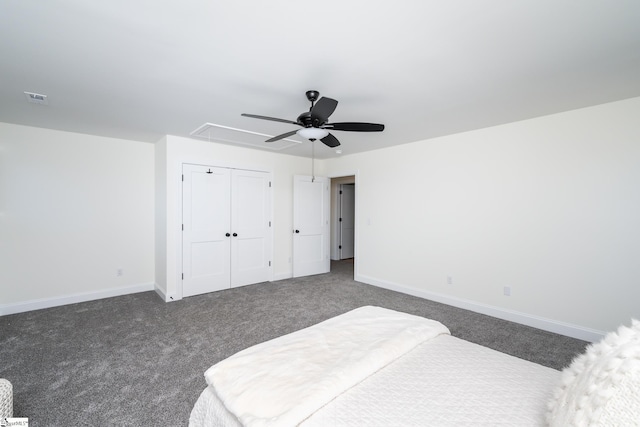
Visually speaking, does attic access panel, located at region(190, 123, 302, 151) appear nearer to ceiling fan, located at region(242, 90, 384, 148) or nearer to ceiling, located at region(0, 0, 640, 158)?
ceiling, located at region(0, 0, 640, 158)

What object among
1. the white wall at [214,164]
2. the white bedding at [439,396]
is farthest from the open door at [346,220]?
the white bedding at [439,396]

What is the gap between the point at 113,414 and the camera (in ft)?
6.33

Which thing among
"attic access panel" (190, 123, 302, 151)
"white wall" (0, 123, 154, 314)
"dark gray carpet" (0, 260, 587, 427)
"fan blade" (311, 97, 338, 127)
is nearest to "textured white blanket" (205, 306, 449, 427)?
"dark gray carpet" (0, 260, 587, 427)

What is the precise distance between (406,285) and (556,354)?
2.13 metres

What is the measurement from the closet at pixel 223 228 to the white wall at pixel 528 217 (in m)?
2.31

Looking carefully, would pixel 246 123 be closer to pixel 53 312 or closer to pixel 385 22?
pixel 385 22

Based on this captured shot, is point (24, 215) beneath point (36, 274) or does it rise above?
above

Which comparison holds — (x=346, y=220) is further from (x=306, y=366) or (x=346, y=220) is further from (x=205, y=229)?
(x=306, y=366)

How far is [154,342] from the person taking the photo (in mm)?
2943

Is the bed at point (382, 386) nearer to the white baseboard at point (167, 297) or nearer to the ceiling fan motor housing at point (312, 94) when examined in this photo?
the ceiling fan motor housing at point (312, 94)

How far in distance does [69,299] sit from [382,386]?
488 centimetres

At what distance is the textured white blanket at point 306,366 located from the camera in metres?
1.08

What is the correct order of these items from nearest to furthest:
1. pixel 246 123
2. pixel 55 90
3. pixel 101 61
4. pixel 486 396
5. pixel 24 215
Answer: pixel 486 396, pixel 101 61, pixel 55 90, pixel 246 123, pixel 24 215

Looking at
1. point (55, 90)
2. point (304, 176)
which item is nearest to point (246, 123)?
point (55, 90)
